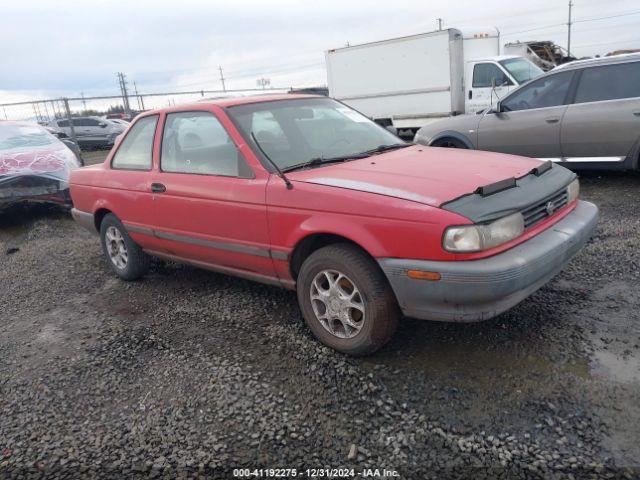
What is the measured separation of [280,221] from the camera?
329 centimetres

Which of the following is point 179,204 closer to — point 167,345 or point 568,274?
point 167,345

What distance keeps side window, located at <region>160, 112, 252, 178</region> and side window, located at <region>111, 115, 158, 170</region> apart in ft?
0.78

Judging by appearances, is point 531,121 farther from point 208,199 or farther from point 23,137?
point 23,137

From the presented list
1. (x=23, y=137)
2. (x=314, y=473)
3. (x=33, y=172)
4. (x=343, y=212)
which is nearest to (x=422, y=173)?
(x=343, y=212)

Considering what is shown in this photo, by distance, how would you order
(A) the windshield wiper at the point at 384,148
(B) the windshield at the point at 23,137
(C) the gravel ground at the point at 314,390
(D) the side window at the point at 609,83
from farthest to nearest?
(B) the windshield at the point at 23,137
(D) the side window at the point at 609,83
(A) the windshield wiper at the point at 384,148
(C) the gravel ground at the point at 314,390

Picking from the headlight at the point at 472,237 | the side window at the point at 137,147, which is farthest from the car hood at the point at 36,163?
the headlight at the point at 472,237

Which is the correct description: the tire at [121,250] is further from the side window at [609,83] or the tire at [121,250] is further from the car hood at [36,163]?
the side window at [609,83]

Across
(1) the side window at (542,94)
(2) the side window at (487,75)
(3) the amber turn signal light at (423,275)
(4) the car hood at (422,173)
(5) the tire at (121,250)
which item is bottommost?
(5) the tire at (121,250)

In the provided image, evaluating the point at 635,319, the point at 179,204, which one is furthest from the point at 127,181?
the point at 635,319

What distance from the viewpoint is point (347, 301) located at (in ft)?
10.1

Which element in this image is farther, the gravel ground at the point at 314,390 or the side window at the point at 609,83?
the side window at the point at 609,83

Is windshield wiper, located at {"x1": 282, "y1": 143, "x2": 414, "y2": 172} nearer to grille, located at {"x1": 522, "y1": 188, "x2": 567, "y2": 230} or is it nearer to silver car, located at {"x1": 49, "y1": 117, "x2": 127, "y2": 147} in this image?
grille, located at {"x1": 522, "y1": 188, "x2": 567, "y2": 230}

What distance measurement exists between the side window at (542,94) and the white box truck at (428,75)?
531 centimetres

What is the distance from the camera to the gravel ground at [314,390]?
7.78 ft
